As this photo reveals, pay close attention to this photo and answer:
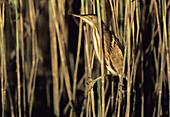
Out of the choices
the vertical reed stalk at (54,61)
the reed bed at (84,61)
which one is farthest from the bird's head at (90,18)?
the vertical reed stalk at (54,61)

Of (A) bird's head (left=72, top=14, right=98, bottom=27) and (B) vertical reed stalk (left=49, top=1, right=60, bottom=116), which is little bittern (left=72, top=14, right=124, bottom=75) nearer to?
(A) bird's head (left=72, top=14, right=98, bottom=27)

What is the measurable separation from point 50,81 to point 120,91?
5.09ft

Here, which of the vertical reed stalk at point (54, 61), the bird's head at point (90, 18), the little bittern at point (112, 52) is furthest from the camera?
the vertical reed stalk at point (54, 61)

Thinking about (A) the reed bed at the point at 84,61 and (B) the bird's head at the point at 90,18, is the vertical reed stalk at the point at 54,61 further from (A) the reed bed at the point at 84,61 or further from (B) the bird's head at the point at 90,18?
(B) the bird's head at the point at 90,18

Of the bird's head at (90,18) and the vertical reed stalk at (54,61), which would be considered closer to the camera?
the bird's head at (90,18)

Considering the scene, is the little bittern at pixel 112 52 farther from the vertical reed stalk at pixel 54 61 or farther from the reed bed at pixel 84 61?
the vertical reed stalk at pixel 54 61

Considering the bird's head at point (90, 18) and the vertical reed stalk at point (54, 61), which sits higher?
the bird's head at point (90, 18)

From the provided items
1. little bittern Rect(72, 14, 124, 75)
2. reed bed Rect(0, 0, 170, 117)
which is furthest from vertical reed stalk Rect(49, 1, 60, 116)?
little bittern Rect(72, 14, 124, 75)

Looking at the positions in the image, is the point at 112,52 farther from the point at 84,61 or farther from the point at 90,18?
the point at 84,61

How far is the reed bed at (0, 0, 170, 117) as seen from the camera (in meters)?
1.26

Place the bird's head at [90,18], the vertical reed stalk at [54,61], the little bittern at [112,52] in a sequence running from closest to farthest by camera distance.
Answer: the bird's head at [90,18], the little bittern at [112,52], the vertical reed stalk at [54,61]

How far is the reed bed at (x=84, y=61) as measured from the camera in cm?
126

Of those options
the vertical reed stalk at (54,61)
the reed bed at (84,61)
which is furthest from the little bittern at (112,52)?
the vertical reed stalk at (54,61)

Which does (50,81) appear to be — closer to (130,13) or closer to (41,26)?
(41,26)
